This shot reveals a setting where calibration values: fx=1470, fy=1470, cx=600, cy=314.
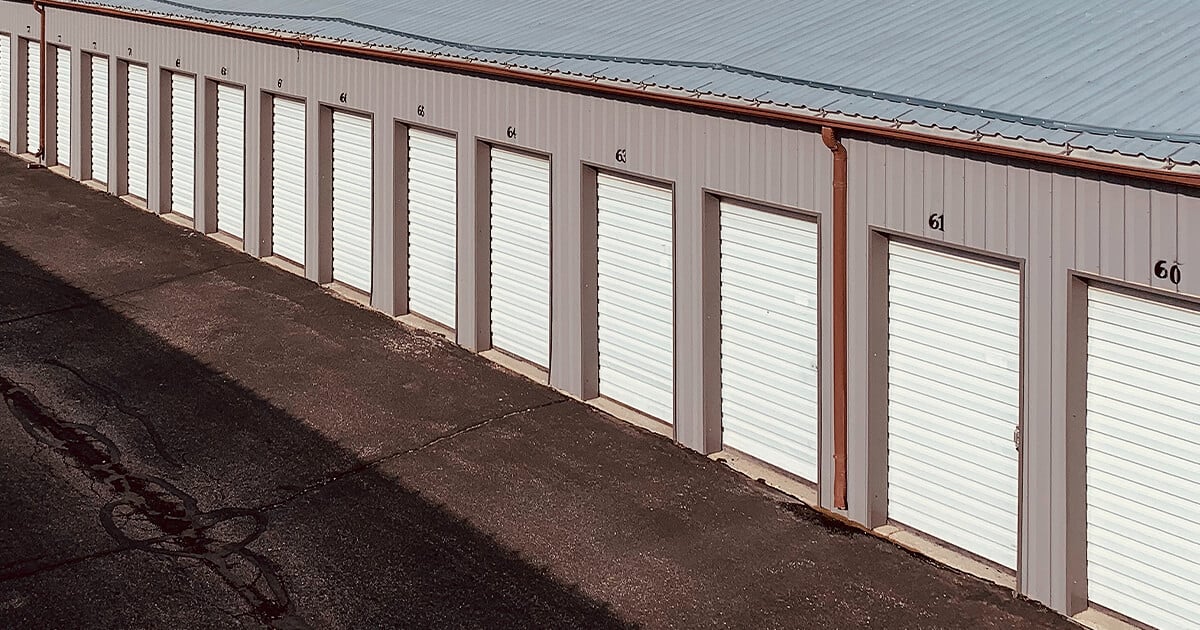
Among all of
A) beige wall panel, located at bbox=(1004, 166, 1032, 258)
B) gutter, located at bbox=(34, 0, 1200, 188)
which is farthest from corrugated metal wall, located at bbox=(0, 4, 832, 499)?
beige wall panel, located at bbox=(1004, 166, 1032, 258)

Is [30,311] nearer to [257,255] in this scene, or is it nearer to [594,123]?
[257,255]

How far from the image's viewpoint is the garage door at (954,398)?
37.3 ft

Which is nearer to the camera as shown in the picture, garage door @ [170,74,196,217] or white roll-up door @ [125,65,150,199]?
garage door @ [170,74,196,217]

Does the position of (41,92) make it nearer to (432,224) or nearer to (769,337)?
(432,224)

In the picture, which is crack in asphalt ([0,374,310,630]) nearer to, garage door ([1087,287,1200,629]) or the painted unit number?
garage door ([1087,287,1200,629])

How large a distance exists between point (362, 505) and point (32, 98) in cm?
2144

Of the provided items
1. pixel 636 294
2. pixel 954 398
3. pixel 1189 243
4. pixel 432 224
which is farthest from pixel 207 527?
pixel 1189 243

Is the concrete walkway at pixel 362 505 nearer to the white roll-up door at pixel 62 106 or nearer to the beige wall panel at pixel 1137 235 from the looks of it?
the beige wall panel at pixel 1137 235

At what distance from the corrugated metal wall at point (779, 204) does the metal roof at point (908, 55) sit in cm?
35

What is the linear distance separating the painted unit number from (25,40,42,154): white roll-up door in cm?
2547

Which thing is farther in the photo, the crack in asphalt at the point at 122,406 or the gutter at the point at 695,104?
the crack in asphalt at the point at 122,406

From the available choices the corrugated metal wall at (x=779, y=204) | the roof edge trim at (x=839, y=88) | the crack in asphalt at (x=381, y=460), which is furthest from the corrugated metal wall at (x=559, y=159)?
the crack in asphalt at (x=381, y=460)

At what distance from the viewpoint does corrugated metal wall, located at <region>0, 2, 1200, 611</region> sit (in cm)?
1050

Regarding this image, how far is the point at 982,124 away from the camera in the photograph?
36.8 ft
